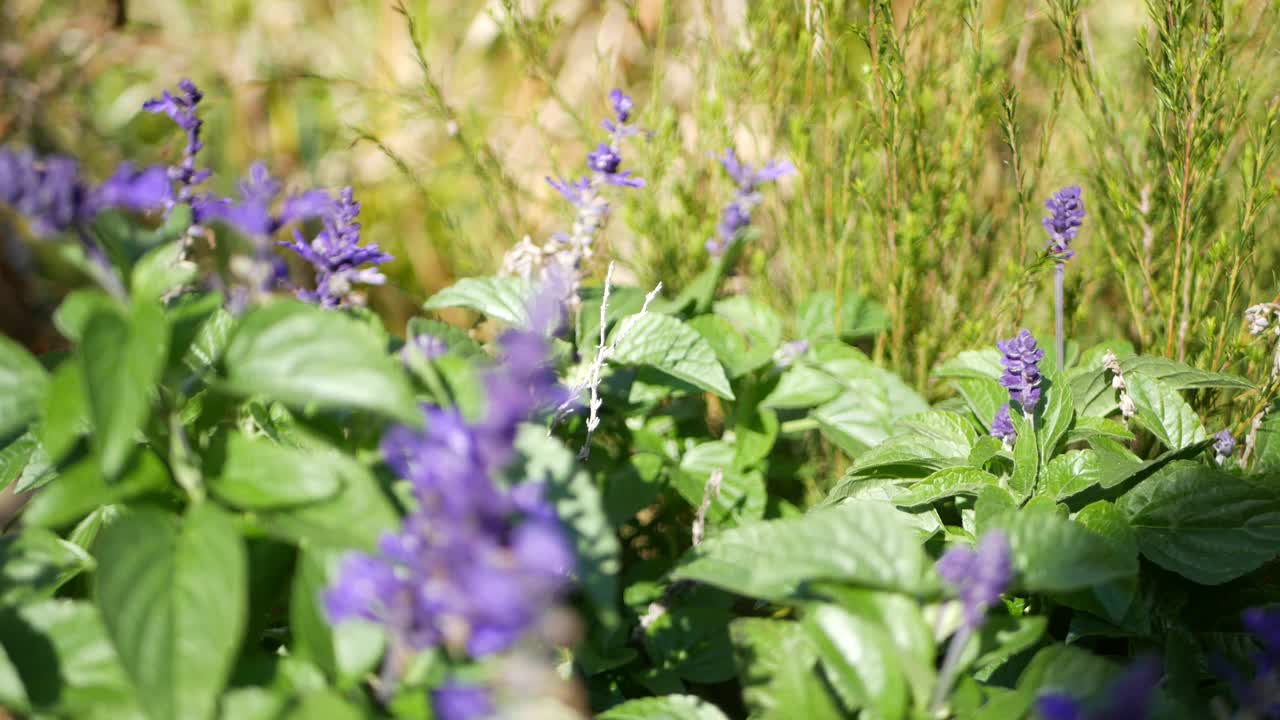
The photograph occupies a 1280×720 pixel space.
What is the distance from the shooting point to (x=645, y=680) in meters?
1.15

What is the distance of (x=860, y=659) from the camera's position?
887 mm

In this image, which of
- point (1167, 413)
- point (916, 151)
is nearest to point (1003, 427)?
point (1167, 413)

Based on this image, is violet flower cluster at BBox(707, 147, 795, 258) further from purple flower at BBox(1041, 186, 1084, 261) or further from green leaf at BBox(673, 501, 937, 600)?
green leaf at BBox(673, 501, 937, 600)

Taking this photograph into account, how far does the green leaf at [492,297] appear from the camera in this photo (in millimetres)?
1358

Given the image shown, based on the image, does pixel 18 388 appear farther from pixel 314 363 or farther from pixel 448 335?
pixel 448 335

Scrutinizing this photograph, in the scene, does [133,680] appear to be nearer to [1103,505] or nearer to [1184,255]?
[1103,505]

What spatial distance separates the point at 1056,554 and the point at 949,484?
0.98ft

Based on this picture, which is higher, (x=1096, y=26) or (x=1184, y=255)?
(x=1096, y=26)

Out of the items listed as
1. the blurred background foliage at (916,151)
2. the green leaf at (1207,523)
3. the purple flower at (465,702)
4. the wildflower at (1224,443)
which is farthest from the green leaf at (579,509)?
the wildflower at (1224,443)

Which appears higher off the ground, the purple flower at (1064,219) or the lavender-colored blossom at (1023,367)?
the purple flower at (1064,219)

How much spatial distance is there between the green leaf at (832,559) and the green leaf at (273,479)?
1.21 ft

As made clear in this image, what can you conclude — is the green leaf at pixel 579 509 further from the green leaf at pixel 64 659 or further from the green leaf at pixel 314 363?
the green leaf at pixel 64 659

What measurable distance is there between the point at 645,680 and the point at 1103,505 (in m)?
0.60

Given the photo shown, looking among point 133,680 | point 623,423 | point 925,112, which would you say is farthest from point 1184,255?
point 133,680
